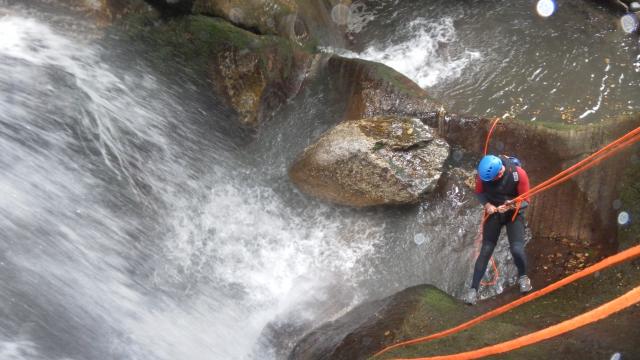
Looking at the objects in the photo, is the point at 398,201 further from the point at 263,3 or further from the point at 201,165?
the point at 263,3

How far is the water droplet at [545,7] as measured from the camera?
10.9 metres

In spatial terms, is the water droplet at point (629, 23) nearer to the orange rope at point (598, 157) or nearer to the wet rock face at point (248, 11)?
the orange rope at point (598, 157)

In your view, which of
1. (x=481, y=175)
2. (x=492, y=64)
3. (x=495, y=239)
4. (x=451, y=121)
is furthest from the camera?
(x=492, y=64)

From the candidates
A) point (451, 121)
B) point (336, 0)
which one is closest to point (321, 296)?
point (451, 121)

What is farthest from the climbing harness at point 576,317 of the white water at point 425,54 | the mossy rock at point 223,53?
the mossy rock at point 223,53

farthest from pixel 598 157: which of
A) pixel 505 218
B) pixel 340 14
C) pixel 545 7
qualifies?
pixel 340 14

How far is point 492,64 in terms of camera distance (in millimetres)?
9922

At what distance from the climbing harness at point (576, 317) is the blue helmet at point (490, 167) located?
0.35 metres

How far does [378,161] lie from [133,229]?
3.45 metres

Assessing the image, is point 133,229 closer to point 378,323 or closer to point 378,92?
point 378,323

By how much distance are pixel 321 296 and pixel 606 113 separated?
5.55 meters

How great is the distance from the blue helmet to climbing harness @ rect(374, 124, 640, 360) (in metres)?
0.35

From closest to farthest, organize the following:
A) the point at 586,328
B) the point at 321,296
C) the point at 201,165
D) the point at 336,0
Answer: the point at 586,328 < the point at 321,296 < the point at 201,165 < the point at 336,0

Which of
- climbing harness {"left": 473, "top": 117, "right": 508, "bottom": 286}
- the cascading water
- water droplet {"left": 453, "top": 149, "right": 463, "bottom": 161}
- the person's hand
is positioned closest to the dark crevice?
the cascading water
